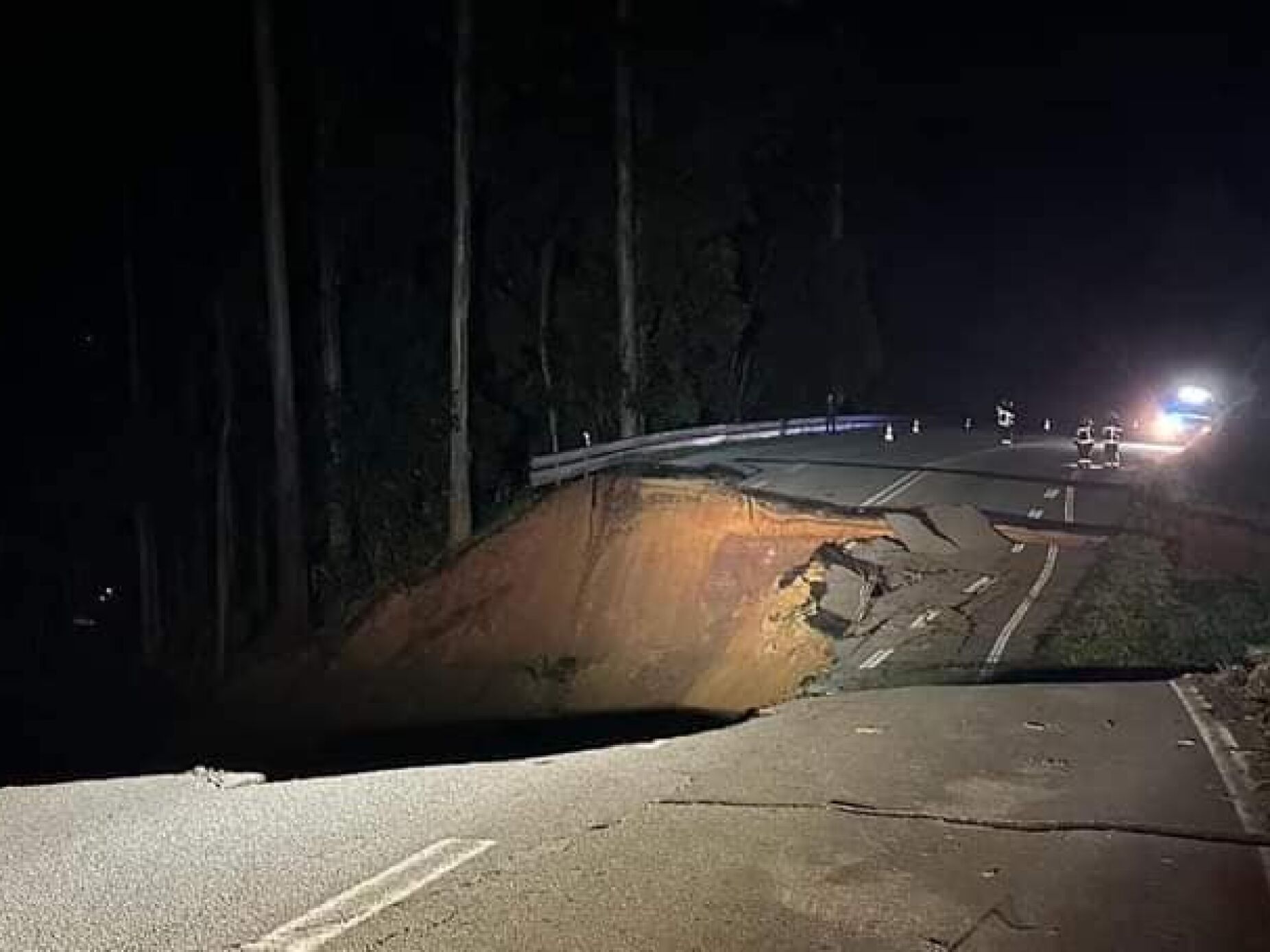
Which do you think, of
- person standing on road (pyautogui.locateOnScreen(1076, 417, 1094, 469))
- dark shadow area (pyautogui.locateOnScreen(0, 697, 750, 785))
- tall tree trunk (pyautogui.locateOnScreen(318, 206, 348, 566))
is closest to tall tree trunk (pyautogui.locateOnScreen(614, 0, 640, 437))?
tall tree trunk (pyautogui.locateOnScreen(318, 206, 348, 566))

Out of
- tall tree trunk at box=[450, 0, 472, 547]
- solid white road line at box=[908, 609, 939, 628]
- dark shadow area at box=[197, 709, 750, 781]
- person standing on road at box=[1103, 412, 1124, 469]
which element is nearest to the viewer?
solid white road line at box=[908, 609, 939, 628]

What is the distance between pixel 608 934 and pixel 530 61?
26.5 meters

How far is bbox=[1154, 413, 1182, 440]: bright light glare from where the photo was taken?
128 feet

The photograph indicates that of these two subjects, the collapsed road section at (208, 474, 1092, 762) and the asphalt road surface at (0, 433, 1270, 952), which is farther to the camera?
the collapsed road section at (208, 474, 1092, 762)

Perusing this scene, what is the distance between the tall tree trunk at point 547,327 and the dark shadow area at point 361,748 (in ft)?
45.5

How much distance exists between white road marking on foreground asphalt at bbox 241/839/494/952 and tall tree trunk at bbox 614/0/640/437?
26117 mm

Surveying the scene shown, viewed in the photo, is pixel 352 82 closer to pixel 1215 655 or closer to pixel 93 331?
pixel 93 331

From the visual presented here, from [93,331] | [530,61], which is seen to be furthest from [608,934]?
[93,331]

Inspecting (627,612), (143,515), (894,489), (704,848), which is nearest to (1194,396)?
(894,489)

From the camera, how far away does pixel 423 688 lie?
24.3 meters

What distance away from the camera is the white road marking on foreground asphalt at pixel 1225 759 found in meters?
7.80

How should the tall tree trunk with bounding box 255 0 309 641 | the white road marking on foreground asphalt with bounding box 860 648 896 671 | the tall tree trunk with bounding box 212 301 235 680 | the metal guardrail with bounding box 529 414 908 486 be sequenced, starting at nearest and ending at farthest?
the white road marking on foreground asphalt with bounding box 860 648 896 671 → the tall tree trunk with bounding box 255 0 309 641 → the metal guardrail with bounding box 529 414 908 486 → the tall tree trunk with bounding box 212 301 235 680

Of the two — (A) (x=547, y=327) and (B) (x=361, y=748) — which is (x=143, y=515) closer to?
(A) (x=547, y=327)

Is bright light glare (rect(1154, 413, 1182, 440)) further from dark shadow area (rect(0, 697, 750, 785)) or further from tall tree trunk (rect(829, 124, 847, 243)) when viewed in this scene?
dark shadow area (rect(0, 697, 750, 785))
